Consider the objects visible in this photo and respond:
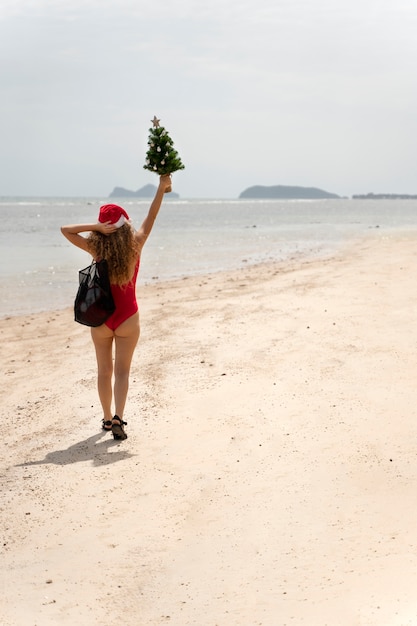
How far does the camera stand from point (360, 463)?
502 cm

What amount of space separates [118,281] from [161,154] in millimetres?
1149

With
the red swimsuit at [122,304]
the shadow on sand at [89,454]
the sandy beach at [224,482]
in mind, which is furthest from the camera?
the red swimsuit at [122,304]

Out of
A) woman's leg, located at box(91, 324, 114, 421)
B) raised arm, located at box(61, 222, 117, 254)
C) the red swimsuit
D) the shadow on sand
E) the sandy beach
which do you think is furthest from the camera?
woman's leg, located at box(91, 324, 114, 421)

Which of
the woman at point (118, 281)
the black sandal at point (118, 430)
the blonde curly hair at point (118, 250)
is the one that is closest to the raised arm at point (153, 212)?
the woman at point (118, 281)

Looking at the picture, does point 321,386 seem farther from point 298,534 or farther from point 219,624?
point 219,624

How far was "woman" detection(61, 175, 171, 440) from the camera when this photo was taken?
18.5 ft

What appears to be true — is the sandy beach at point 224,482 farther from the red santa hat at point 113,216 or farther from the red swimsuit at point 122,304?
the red santa hat at point 113,216

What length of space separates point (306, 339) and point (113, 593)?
463 centimetres

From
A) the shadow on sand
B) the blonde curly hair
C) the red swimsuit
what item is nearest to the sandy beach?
the shadow on sand

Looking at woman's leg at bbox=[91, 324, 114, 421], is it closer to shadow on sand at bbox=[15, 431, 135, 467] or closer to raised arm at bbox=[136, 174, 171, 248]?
shadow on sand at bbox=[15, 431, 135, 467]

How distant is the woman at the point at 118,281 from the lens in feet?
18.5

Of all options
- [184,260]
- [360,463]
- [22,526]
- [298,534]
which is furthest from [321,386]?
[184,260]

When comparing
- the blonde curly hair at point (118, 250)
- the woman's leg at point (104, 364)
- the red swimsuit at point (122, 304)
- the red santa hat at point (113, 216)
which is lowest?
the woman's leg at point (104, 364)

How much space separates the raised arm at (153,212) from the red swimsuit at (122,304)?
0.32 metres
